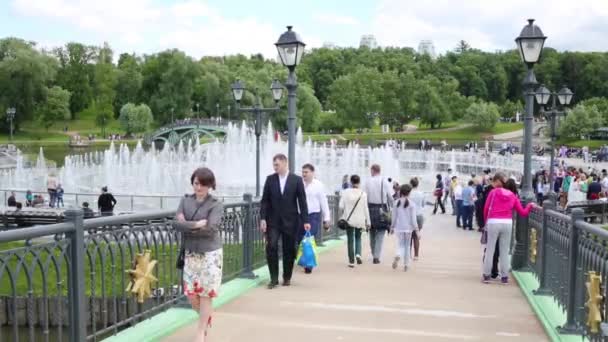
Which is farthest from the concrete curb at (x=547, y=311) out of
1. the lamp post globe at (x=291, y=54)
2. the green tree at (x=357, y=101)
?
the green tree at (x=357, y=101)

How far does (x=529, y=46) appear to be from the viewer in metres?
11.9

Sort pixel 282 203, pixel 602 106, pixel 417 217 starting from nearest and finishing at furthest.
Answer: pixel 282 203, pixel 417 217, pixel 602 106

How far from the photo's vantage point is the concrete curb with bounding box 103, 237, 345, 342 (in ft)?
21.5

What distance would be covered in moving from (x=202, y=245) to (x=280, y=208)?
3230mm

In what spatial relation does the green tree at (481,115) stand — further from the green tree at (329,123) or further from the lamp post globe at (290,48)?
the lamp post globe at (290,48)

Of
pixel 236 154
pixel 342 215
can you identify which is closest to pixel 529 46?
pixel 342 215

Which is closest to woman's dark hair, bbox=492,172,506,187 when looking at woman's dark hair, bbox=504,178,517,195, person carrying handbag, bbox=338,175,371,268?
woman's dark hair, bbox=504,178,517,195

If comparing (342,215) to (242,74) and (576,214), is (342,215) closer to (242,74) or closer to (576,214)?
(576,214)

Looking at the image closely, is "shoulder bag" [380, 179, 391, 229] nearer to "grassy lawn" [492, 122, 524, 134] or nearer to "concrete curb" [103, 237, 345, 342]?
"concrete curb" [103, 237, 345, 342]

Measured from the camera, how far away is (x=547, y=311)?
310 inches

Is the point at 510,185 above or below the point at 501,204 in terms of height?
above

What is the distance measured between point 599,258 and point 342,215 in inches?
267

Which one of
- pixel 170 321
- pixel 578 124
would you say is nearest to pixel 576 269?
pixel 170 321

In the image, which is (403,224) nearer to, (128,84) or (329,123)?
(329,123)
